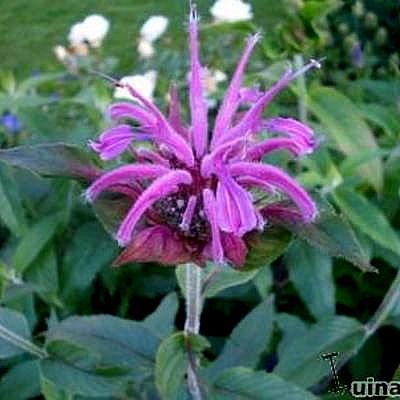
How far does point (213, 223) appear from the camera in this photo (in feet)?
2.56

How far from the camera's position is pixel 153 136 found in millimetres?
865

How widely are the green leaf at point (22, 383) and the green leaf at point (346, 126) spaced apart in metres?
0.61

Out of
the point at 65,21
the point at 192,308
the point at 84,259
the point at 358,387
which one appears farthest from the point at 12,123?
the point at 65,21

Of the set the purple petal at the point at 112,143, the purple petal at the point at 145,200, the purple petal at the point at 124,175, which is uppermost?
the purple petal at the point at 112,143

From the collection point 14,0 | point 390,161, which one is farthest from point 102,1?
point 390,161

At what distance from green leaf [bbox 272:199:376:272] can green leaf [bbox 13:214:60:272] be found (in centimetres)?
67

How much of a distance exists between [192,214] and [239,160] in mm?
64

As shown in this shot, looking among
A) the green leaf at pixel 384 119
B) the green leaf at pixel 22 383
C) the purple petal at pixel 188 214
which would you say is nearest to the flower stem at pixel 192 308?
the purple petal at pixel 188 214

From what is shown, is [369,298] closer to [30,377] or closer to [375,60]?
[30,377]

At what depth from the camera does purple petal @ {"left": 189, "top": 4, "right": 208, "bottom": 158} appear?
0.86 metres

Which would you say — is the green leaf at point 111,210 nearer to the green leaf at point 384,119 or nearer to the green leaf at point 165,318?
the green leaf at point 165,318

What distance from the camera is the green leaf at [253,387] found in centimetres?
102

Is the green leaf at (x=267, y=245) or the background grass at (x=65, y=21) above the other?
the background grass at (x=65, y=21)

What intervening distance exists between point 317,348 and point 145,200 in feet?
1.95
